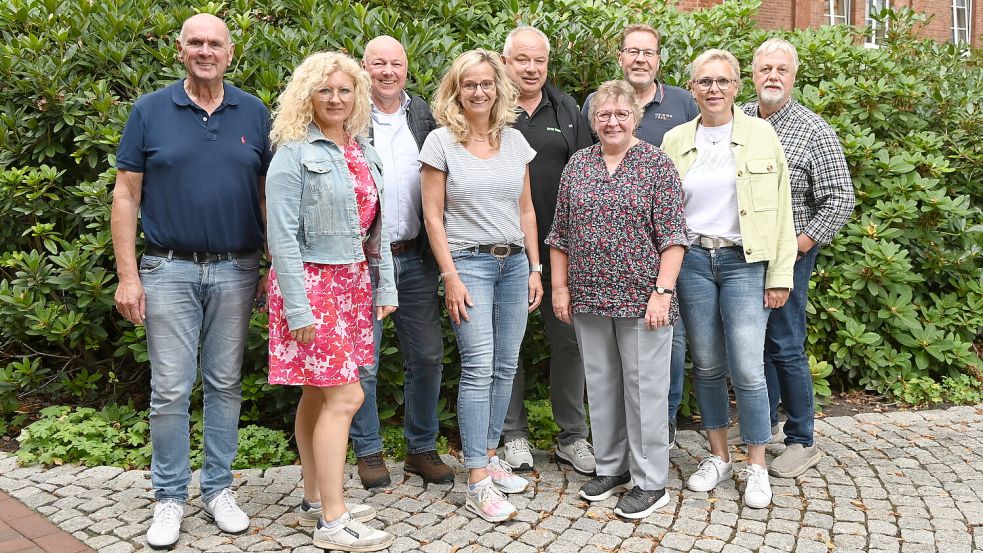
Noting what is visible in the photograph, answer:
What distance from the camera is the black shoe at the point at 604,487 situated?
4.39m

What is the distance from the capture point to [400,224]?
4316 mm

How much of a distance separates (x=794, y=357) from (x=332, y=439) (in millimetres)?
2435

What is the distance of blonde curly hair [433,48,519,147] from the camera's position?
4.08m

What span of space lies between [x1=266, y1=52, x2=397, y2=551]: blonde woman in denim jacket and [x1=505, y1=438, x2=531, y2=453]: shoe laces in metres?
1.08

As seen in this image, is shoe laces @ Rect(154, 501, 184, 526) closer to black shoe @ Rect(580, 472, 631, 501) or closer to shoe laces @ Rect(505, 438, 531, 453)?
shoe laces @ Rect(505, 438, 531, 453)

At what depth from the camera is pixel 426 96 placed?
5.15m

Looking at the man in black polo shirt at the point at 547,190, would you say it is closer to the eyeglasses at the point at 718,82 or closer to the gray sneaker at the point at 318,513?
the eyeglasses at the point at 718,82

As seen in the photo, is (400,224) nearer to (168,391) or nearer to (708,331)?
(168,391)

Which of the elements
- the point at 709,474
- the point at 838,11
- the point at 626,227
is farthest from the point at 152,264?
the point at 838,11

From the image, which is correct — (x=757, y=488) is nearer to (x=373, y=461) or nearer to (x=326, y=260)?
(x=373, y=461)

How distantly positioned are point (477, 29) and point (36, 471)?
3873 millimetres

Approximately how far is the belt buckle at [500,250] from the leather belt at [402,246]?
1.44 feet

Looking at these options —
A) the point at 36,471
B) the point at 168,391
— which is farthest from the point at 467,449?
the point at 36,471

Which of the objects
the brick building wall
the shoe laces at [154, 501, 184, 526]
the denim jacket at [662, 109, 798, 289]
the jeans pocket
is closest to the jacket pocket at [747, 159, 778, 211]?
the denim jacket at [662, 109, 798, 289]
